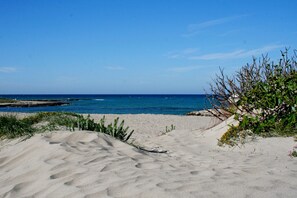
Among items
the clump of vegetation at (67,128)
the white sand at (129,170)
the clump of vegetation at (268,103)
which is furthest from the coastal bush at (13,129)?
the clump of vegetation at (268,103)

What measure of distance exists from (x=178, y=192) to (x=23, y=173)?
94.5 inches

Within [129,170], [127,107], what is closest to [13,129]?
[129,170]

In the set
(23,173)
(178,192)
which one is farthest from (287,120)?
(23,173)

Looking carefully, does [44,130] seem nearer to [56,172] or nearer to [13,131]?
[13,131]

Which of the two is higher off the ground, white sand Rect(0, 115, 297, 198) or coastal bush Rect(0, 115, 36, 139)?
coastal bush Rect(0, 115, 36, 139)

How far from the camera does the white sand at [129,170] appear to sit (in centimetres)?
322

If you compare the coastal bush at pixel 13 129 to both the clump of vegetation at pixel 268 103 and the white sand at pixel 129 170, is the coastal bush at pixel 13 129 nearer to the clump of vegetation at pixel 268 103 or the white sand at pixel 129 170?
the white sand at pixel 129 170

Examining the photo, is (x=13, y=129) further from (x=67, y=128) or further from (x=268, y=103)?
(x=268, y=103)

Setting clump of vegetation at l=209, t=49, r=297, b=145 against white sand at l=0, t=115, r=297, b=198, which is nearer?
white sand at l=0, t=115, r=297, b=198

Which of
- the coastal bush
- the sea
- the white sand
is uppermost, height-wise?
the coastal bush

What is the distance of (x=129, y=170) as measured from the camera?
404 cm

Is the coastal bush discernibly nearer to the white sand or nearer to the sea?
the white sand

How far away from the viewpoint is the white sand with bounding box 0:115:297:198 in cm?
322

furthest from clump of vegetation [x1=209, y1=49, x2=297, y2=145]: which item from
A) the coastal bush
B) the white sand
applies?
the coastal bush
